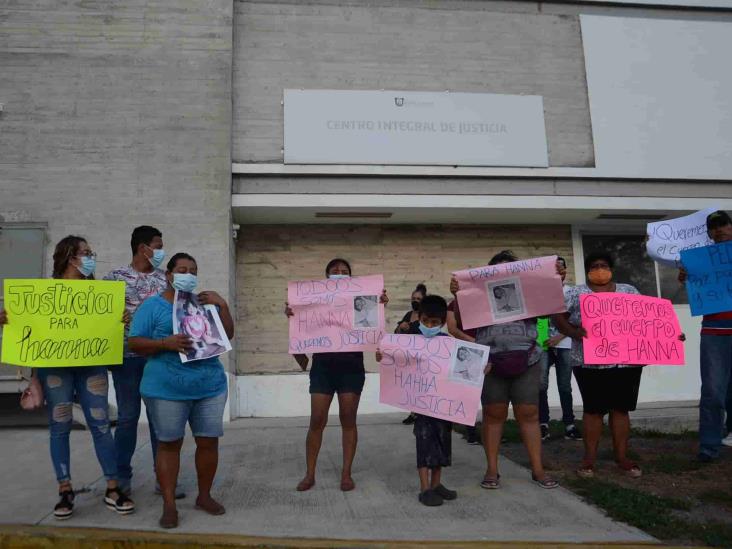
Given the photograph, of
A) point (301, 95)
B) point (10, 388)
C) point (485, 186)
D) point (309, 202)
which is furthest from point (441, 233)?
point (10, 388)

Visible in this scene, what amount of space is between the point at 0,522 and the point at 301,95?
7578 mm

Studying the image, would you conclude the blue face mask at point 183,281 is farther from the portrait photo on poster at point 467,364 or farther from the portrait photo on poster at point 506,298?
the portrait photo on poster at point 506,298

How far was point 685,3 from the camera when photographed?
434 inches

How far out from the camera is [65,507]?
392 cm

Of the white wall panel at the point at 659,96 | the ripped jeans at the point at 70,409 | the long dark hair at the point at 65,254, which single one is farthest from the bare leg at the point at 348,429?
the white wall panel at the point at 659,96

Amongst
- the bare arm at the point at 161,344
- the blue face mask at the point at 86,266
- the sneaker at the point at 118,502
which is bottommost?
the sneaker at the point at 118,502

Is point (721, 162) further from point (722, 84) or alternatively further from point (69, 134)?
point (69, 134)

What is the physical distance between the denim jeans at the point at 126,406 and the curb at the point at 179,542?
2.66 feet

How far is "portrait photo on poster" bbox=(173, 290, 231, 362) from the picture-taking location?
3.92 meters

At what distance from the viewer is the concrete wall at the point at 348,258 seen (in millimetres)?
10102

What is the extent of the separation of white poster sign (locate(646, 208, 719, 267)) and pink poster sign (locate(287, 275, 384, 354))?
2.69m

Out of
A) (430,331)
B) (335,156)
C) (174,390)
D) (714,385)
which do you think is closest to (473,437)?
(714,385)

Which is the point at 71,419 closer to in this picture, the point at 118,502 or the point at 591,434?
the point at 118,502

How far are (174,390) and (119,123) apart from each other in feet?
21.8
